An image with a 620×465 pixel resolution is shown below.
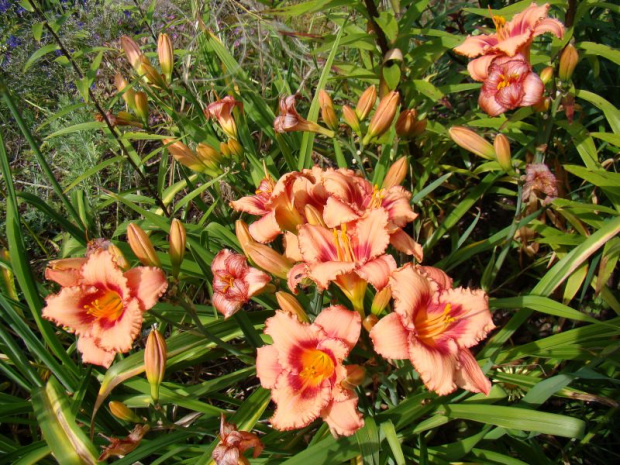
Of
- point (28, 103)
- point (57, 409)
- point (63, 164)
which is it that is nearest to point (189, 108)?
point (63, 164)

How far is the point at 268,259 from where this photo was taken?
1.08 m

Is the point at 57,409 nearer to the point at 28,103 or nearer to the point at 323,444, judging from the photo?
the point at 323,444

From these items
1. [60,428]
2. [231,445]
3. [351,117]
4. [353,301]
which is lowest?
[60,428]

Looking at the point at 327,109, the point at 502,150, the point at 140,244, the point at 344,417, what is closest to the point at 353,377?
the point at 344,417

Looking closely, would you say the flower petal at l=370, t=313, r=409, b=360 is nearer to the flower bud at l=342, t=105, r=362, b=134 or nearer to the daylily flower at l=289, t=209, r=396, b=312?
the daylily flower at l=289, t=209, r=396, b=312

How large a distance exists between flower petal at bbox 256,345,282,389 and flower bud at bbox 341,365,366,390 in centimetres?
14

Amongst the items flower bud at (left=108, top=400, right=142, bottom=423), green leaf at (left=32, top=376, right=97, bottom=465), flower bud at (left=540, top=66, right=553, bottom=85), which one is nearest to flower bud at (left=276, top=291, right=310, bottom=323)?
flower bud at (left=108, top=400, right=142, bottom=423)

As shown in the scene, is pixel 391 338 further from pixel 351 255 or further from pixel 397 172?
pixel 397 172

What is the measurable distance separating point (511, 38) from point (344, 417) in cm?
104

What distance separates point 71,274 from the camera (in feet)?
3.45

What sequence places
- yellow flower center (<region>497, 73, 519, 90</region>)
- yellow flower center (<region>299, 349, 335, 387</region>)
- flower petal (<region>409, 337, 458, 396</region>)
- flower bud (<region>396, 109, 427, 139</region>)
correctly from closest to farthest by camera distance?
1. flower petal (<region>409, 337, 458, 396</region>)
2. yellow flower center (<region>299, 349, 335, 387</region>)
3. yellow flower center (<region>497, 73, 519, 90</region>)
4. flower bud (<region>396, 109, 427, 139</region>)

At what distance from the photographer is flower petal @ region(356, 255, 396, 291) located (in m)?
0.95

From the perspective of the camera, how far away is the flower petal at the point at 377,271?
3.12 feet

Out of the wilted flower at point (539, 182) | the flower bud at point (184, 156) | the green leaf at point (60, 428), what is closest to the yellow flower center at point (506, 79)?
the wilted flower at point (539, 182)
